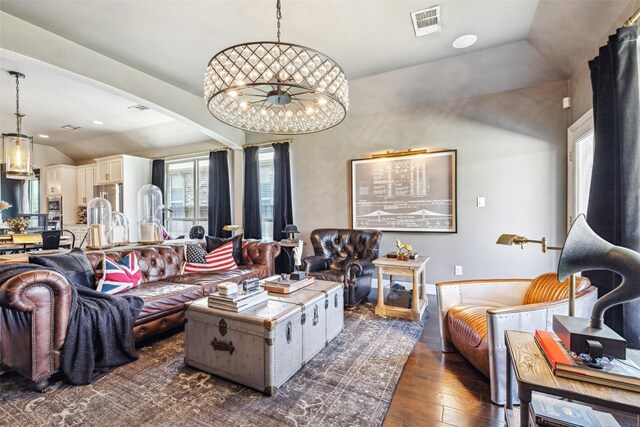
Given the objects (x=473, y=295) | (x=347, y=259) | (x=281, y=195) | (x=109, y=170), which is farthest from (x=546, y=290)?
(x=109, y=170)

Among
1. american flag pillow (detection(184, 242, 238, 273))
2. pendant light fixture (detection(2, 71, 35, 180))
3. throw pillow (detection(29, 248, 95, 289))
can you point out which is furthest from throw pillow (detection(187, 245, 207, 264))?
pendant light fixture (detection(2, 71, 35, 180))

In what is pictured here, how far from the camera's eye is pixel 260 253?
405 centimetres

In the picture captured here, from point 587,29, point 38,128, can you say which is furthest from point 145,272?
point 38,128

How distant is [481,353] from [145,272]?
3283mm

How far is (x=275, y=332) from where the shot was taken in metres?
1.86

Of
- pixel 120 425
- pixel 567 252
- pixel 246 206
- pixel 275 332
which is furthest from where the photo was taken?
pixel 246 206


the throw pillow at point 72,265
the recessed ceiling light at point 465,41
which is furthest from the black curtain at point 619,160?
the throw pillow at point 72,265

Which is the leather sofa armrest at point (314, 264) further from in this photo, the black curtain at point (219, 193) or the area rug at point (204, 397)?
the black curtain at point (219, 193)

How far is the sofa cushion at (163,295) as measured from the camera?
2.53m

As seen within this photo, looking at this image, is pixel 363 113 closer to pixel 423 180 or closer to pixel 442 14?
pixel 423 180

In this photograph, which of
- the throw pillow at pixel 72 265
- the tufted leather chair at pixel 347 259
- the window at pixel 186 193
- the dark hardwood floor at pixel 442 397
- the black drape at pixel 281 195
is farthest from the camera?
the window at pixel 186 193

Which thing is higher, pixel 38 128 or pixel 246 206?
pixel 38 128

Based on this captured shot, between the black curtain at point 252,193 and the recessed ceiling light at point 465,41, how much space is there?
3.50 meters

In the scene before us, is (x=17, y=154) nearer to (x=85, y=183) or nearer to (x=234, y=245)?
(x=234, y=245)
